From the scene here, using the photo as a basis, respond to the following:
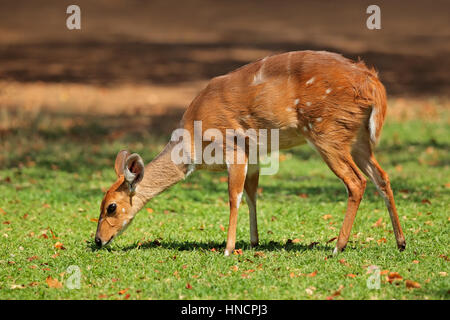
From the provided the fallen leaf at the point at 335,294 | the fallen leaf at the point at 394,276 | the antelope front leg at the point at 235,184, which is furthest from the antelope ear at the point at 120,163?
the fallen leaf at the point at 394,276

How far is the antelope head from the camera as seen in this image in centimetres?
731

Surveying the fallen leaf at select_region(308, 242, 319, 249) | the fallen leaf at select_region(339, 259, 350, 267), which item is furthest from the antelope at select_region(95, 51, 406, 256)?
the fallen leaf at select_region(308, 242, 319, 249)

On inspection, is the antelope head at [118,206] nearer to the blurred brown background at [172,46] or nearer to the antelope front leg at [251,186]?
the antelope front leg at [251,186]

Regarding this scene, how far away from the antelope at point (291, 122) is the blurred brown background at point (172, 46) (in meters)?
7.41

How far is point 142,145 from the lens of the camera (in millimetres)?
13562

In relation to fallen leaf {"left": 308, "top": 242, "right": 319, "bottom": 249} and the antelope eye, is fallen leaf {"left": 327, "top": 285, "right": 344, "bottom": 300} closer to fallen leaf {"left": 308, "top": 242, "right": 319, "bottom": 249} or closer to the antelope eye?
fallen leaf {"left": 308, "top": 242, "right": 319, "bottom": 249}

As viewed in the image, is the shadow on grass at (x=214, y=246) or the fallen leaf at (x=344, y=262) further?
the shadow on grass at (x=214, y=246)

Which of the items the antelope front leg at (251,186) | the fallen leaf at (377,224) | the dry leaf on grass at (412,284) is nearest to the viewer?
the dry leaf on grass at (412,284)

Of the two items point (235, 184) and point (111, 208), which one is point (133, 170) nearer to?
point (111, 208)

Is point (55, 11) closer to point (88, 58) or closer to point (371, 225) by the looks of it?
point (88, 58)

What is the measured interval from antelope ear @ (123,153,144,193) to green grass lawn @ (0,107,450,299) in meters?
0.70

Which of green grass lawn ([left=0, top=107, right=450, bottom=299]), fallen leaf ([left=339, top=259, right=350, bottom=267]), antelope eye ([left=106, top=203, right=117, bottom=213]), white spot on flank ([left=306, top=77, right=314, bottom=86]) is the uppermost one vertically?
white spot on flank ([left=306, top=77, right=314, bottom=86])

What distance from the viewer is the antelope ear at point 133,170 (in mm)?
7203
